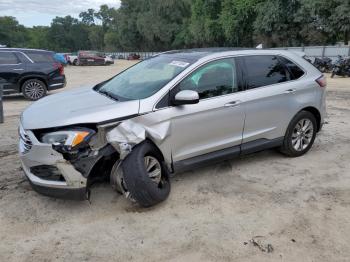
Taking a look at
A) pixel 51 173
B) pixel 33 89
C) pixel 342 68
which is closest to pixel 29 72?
pixel 33 89

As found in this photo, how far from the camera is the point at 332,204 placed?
3.88 meters

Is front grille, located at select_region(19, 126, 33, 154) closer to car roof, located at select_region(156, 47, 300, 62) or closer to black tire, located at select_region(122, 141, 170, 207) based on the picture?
black tire, located at select_region(122, 141, 170, 207)

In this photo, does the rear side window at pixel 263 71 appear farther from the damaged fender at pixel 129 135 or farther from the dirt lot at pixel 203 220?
the damaged fender at pixel 129 135

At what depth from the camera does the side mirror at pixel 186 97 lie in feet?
12.4

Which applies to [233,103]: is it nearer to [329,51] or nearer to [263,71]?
[263,71]

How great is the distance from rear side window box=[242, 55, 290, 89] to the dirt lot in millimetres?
1169

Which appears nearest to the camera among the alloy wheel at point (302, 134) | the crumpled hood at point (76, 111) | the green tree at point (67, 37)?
the crumpled hood at point (76, 111)

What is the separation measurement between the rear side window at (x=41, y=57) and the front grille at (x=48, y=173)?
917cm

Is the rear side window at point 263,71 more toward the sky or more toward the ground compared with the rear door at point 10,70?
more toward the sky

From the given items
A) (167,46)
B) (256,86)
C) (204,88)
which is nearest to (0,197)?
(204,88)

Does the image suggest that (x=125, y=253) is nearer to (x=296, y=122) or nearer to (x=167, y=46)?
(x=296, y=122)

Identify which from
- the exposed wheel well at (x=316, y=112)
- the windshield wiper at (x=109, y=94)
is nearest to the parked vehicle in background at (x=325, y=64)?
the exposed wheel well at (x=316, y=112)

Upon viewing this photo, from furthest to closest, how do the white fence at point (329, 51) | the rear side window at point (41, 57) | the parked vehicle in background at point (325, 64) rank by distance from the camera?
the white fence at point (329, 51)
the parked vehicle in background at point (325, 64)
the rear side window at point (41, 57)

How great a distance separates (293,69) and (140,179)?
9.61ft
